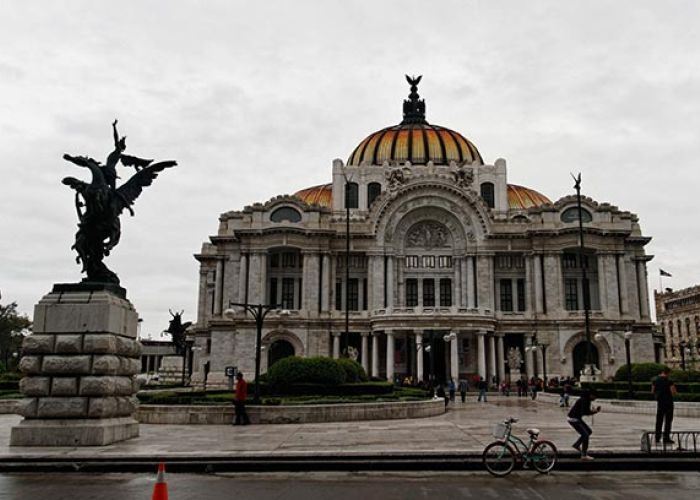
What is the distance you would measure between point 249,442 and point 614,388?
26995 millimetres

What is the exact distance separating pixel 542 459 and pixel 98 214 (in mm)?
13152

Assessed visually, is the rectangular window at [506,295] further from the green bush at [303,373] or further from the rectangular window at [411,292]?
the green bush at [303,373]

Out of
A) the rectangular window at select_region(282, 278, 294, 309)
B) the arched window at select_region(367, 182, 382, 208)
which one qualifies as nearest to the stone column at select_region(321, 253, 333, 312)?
the rectangular window at select_region(282, 278, 294, 309)

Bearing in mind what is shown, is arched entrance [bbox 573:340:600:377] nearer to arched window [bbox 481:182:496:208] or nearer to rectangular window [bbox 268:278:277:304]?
arched window [bbox 481:182:496:208]

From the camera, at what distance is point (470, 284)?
63062 mm

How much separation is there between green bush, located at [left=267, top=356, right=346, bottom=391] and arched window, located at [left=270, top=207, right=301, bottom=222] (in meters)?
33.2

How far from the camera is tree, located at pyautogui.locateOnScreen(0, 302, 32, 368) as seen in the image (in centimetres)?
8256

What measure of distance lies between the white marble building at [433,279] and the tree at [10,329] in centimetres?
3439

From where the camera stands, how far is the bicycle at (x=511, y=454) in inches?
538

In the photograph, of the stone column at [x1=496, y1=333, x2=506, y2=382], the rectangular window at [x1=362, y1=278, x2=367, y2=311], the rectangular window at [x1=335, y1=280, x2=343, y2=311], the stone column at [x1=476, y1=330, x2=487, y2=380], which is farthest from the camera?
the rectangular window at [x1=335, y1=280, x2=343, y2=311]

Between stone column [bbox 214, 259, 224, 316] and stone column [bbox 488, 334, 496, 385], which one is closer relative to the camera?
stone column [bbox 488, 334, 496, 385]

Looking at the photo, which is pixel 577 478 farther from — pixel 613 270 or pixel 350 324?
pixel 613 270

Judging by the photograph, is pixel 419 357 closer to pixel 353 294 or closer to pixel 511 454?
pixel 353 294

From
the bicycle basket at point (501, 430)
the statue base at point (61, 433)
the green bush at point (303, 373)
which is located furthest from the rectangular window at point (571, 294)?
the statue base at point (61, 433)
